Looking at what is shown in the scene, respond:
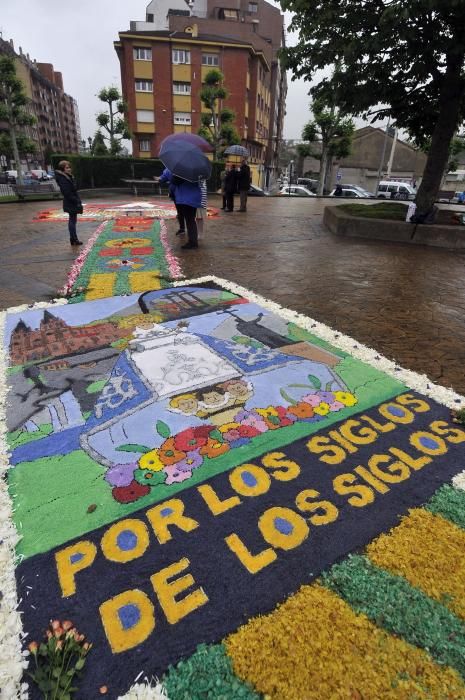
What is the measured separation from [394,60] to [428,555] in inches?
425

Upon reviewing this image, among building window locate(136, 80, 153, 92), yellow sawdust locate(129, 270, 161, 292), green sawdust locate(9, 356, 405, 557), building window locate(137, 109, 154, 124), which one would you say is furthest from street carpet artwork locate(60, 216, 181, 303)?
building window locate(136, 80, 153, 92)

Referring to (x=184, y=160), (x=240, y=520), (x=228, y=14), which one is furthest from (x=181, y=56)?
(x=240, y=520)

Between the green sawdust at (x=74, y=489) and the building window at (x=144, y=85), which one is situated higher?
the building window at (x=144, y=85)

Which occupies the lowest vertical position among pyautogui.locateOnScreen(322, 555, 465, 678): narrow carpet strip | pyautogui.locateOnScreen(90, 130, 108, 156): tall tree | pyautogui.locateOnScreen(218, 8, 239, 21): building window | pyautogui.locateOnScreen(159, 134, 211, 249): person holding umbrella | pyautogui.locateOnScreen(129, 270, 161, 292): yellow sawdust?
pyautogui.locateOnScreen(322, 555, 465, 678): narrow carpet strip

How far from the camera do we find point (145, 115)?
37.3m

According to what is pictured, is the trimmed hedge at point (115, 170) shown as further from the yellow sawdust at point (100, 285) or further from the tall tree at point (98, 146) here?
the yellow sawdust at point (100, 285)

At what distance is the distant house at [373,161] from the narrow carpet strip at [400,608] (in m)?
55.5

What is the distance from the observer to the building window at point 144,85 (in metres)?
36.5

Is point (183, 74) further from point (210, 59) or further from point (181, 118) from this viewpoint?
point (181, 118)

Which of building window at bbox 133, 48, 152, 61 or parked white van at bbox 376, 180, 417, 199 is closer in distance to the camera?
parked white van at bbox 376, 180, 417, 199

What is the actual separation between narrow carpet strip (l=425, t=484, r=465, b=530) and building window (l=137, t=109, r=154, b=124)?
141 ft

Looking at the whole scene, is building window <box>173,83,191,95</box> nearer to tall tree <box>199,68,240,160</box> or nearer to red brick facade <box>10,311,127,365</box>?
tall tree <box>199,68,240,160</box>

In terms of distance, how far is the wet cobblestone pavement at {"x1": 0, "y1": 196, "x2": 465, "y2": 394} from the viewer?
435 cm

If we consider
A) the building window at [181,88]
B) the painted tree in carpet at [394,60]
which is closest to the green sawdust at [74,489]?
the painted tree in carpet at [394,60]
